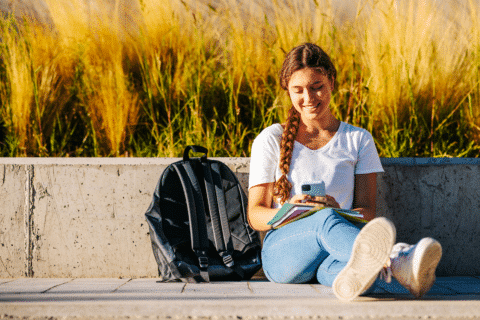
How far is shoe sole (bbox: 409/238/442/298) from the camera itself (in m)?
1.71

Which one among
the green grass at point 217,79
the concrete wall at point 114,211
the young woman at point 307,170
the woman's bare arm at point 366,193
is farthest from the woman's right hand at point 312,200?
the green grass at point 217,79

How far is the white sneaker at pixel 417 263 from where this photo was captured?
5.62 feet

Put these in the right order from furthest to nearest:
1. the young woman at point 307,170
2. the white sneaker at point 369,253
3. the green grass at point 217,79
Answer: the green grass at point 217,79 < the young woman at point 307,170 < the white sneaker at point 369,253

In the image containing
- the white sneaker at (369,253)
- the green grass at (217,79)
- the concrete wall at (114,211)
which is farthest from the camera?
the green grass at (217,79)

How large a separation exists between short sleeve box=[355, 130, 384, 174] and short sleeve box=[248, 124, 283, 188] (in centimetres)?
41

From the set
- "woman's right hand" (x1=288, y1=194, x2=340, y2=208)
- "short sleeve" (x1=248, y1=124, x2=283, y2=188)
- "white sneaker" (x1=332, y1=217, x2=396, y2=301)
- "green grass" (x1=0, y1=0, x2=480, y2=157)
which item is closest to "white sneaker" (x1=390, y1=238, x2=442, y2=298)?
"white sneaker" (x1=332, y1=217, x2=396, y2=301)

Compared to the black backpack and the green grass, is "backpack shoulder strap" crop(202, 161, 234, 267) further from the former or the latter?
the green grass

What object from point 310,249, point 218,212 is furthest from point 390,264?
point 218,212

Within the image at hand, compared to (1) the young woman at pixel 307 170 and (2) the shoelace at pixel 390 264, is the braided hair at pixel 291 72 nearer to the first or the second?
(1) the young woman at pixel 307 170

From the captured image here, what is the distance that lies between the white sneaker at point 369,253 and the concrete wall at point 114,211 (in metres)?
1.09

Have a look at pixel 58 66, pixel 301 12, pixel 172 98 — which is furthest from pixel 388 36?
pixel 58 66

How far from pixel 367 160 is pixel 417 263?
2.58ft

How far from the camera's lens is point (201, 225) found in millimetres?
2527

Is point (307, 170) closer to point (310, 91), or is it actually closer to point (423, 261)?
point (310, 91)
